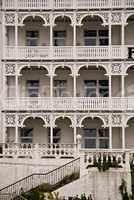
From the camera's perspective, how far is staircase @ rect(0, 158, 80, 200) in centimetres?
3121

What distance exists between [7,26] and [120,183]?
16.0 metres

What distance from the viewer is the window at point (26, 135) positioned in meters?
40.7

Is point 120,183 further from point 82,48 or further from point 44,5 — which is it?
point 44,5

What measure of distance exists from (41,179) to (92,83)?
1158 centimetres

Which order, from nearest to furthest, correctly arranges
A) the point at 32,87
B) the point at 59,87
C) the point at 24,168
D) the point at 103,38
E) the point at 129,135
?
1. the point at 24,168
2. the point at 129,135
3. the point at 59,87
4. the point at 32,87
5. the point at 103,38

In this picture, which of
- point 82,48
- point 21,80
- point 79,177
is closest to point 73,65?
point 82,48

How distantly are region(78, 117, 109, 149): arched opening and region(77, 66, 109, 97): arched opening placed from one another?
2028 mm

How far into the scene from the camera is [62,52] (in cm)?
3909

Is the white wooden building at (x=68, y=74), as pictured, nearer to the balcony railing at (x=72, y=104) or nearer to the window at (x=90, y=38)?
the balcony railing at (x=72, y=104)

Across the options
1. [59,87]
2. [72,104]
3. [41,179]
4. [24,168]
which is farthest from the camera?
[59,87]

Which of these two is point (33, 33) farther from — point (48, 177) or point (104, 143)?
point (48, 177)

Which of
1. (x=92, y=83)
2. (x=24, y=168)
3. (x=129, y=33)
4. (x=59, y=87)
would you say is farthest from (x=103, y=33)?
(x=24, y=168)

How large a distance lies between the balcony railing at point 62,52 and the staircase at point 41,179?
32.9ft

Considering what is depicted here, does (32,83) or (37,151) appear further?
(32,83)
